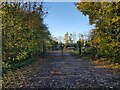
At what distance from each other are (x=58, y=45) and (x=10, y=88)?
113 feet

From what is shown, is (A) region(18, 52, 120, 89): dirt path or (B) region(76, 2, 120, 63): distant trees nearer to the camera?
(A) region(18, 52, 120, 89): dirt path

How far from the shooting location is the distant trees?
1315 centimetres

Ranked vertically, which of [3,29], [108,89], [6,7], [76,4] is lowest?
[108,89]

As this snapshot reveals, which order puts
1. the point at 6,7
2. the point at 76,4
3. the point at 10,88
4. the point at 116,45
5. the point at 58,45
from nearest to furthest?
the point at 10,88
the point at 6,7
the point at 116,45
the point at 76,4
the point at 58,45

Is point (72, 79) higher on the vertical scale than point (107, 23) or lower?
lower

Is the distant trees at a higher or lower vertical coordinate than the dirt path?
higher

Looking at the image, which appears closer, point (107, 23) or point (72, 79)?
point (72, 79)

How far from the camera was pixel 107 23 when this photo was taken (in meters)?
13.8

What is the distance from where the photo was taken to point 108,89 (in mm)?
6941

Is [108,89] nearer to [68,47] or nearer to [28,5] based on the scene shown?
[28,5]

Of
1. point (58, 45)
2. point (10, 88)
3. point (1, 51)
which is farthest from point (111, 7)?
point (58, 45)

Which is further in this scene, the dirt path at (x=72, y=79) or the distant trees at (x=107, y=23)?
the distant trees at (x=107, y=23)

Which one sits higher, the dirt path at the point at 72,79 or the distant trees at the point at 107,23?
the distant trees at the point at 107,23

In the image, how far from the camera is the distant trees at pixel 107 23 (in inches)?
518
